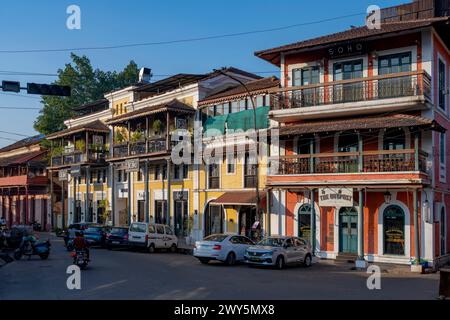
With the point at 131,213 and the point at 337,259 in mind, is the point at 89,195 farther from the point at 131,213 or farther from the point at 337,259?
the point at 337,259

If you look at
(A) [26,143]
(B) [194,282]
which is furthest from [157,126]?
(A) [26,143]

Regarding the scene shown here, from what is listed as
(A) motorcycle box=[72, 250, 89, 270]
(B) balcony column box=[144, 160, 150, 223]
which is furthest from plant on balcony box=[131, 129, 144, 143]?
(A) motorcycle box=[72, 250, 89, 270]

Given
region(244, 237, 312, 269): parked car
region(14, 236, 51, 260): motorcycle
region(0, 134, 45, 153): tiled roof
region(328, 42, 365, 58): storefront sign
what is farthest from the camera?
region(0, 134, 45, 153): tiled roof

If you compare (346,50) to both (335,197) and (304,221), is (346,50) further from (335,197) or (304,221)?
(304,221)

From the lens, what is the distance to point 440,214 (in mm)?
27844

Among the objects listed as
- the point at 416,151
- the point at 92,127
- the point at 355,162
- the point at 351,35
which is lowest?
the point at 355,162

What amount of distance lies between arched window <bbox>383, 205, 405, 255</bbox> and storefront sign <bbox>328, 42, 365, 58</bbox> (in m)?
7.87

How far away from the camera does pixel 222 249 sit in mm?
24281

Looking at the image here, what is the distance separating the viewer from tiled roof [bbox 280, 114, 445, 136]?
24581mm

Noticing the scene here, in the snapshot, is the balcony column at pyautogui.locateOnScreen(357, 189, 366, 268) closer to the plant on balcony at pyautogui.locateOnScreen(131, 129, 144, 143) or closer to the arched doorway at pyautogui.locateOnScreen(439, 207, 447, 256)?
the arched doorway at pyautogui.locateOnScreen(439, 207, 447, 256)

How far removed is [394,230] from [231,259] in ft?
26.2

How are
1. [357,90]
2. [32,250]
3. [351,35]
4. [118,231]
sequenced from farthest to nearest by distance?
[118,231] < [351,35] < [357,90] < [32,250]
